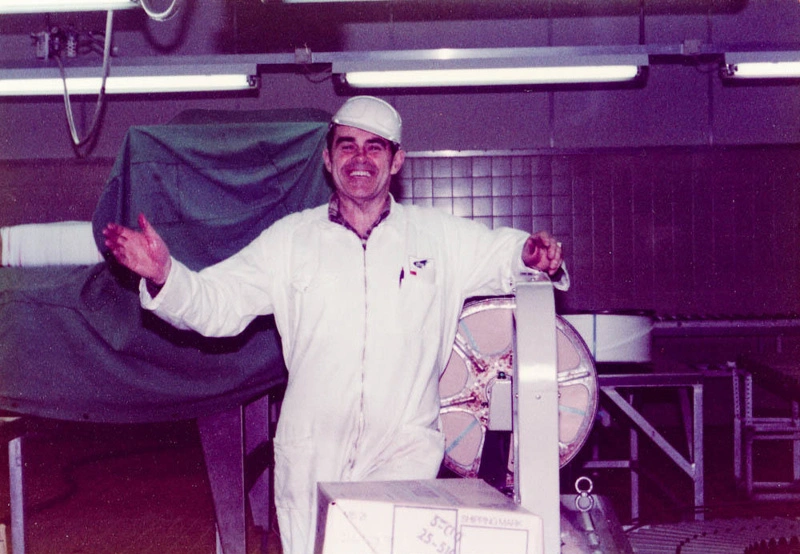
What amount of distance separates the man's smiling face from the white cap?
26 mm

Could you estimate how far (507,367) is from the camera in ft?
7.49

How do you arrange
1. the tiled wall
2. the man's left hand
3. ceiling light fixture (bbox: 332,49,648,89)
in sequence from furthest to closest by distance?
1. the tiled wall
2. ceiling light fixture (bbox: 332,49,648,89)
3. the man's left hand

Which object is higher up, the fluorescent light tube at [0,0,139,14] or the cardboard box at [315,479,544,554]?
the fluorescent light tube at [0,0,139,14]

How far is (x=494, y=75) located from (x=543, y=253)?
203 cm

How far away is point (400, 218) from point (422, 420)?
24.0 inches

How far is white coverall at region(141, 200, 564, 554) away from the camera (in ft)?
7.74

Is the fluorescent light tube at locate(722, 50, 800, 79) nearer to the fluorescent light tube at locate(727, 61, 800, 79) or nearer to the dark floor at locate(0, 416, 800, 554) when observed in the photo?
the fluorescent light tube at locate(727, 61, 800, 79)

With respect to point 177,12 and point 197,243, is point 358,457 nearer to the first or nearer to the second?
point 197,243

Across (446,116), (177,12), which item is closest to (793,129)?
(446,116)

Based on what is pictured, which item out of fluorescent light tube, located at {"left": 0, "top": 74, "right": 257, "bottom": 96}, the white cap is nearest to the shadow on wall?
fluorescent light tube, located at {"left": 0, "top": 74, "right": 257, "bottom": 96}

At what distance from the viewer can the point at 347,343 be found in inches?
93.5

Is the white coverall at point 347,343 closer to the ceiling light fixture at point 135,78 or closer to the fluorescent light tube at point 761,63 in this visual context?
the ceiling light fixture at point 135,78

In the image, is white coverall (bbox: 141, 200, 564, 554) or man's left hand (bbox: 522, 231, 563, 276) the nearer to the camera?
man's left hand (bbox: 522, 231, 563, 276)

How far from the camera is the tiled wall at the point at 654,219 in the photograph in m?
6.00
